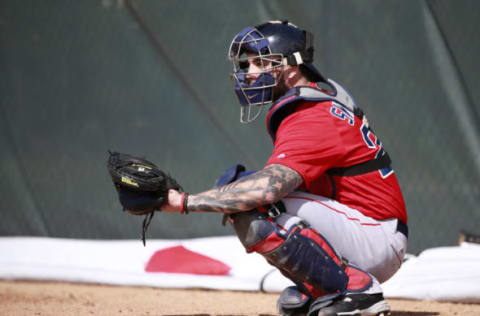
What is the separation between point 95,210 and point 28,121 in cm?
88

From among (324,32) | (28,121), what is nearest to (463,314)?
(324,32)

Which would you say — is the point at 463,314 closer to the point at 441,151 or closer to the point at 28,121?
the point at 441,151

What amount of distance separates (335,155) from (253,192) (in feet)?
1.21

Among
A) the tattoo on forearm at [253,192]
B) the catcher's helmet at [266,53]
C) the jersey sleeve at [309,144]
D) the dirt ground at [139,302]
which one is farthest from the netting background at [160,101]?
the tattoo on forearm at [253,192]

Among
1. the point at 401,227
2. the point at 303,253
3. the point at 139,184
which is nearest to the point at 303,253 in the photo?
the point at 303,253

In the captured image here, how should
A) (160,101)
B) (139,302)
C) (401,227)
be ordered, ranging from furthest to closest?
(160,101) < (139,302) < (401,227)

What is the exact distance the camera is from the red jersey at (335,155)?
240cm

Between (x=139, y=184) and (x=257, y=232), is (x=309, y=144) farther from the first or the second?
(x=139, y=184)

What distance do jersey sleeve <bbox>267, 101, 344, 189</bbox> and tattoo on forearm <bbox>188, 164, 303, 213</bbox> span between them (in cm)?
4

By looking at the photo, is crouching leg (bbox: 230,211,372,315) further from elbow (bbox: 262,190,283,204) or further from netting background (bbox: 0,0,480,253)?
netting background (bbox: 0,0,480,253)

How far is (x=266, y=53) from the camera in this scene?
2760mm

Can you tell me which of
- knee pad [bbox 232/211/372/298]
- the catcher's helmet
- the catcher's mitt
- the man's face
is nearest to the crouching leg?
knee pad [bbox 232/211/372/298]

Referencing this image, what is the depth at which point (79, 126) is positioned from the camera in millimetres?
4855

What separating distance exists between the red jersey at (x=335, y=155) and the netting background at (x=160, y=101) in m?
1.70
